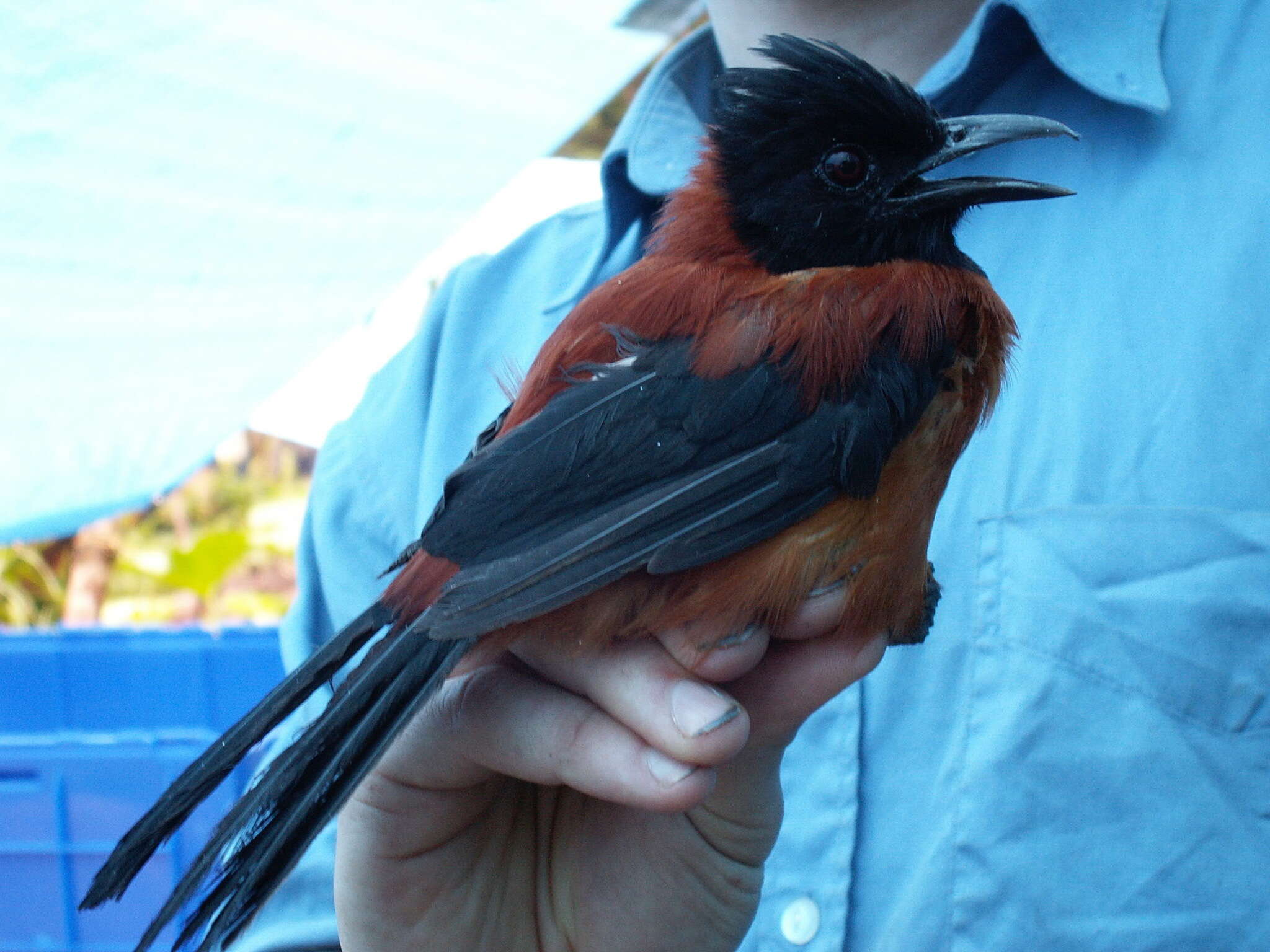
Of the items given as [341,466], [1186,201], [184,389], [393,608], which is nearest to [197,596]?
[184,389]

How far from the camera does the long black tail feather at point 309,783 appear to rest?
1.52m

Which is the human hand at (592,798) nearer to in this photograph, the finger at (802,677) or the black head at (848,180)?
the finger at (802,677)

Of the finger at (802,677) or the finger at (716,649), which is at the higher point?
the finger at (716,649)

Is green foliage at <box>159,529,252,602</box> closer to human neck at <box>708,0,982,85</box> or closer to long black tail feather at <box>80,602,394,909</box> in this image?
human neck at <box>708,0,982,85</box>

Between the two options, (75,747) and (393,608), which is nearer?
(393,608)

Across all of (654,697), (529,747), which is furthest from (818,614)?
(529,747)

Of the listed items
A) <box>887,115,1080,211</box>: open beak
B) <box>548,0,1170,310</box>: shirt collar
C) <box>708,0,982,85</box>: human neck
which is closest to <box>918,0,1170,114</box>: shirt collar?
<box>548,0,1170,310</box>: shirt collar

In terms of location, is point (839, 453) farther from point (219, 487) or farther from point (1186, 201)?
point (219, 487)

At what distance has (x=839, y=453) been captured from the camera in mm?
1553

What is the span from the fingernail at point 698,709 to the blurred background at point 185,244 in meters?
2.27

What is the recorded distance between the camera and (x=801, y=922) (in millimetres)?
2115

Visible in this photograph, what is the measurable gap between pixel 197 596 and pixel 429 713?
22.6 ft

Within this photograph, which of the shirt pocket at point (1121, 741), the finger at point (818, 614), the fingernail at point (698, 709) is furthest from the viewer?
the shirt pocket at point (1121, 741)

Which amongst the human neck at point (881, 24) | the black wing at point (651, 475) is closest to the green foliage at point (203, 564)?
the human neck at point (881, 24)
